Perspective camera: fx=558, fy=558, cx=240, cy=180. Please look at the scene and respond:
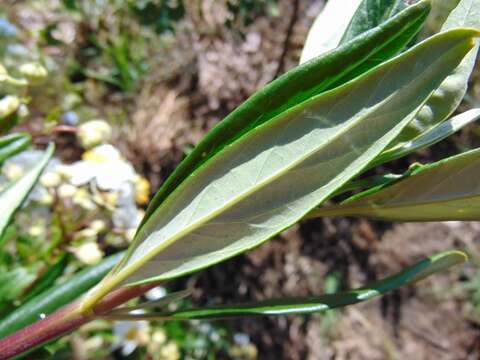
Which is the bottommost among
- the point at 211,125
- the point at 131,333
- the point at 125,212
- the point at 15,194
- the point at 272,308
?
the point at 211,125

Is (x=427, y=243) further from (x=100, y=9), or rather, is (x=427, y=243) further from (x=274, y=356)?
(x=100, y=9)

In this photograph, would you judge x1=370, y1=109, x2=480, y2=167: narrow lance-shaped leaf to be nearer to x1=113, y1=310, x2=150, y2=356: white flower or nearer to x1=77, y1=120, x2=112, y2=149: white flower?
x1=77, y1=120, x2=112, y2=149: white flower

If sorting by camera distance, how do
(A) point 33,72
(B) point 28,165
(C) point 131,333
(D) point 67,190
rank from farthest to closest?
(C) point 131,333, (B) point 28,165, (D) point 67,190, (A) point 33,72

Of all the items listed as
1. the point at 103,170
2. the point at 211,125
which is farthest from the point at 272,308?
the point at 211,125

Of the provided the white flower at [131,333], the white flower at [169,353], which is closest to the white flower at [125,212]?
the white flower at [131,333]

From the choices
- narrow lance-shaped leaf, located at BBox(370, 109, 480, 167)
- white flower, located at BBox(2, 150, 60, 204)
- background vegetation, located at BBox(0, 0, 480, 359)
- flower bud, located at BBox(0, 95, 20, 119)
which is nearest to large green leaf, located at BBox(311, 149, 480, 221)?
narrow lance-shaped leaf, located at BBox(370, 109, 480, 167)

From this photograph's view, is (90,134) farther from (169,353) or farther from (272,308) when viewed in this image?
(169,353)
